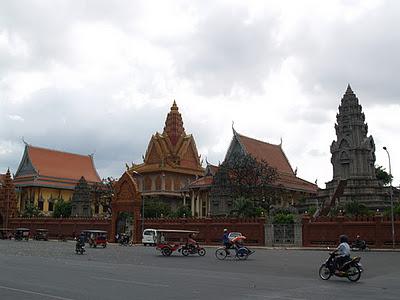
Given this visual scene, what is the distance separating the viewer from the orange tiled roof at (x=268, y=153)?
217ft

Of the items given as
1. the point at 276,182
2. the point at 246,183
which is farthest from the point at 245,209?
the point at 276,182

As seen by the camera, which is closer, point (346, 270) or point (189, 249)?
point (346, 270)

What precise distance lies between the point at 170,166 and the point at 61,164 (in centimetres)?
2031

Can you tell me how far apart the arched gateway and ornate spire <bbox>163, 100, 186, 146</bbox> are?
95.1 feet

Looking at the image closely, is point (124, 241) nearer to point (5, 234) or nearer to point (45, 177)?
point (5, 234)

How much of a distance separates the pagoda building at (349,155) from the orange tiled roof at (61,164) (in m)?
43.7

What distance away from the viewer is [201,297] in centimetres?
1009

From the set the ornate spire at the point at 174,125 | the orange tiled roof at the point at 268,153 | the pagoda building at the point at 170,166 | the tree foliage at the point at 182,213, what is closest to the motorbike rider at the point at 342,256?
the tree foliage at the point at 182,213

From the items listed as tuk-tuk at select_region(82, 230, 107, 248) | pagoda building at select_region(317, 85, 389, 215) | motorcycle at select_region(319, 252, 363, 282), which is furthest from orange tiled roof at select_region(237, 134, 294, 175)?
motorcycle at select_region(319, 252, 363, 282)

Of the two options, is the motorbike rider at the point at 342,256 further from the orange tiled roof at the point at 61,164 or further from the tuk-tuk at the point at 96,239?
the orange tiled roof at the point at 61,164

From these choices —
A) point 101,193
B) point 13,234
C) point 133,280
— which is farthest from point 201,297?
point 101,193

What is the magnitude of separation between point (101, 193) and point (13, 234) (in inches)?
501

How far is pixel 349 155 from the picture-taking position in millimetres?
54594

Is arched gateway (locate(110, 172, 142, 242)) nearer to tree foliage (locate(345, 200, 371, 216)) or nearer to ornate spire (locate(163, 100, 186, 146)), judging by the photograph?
tree foliage (locate(345, 200, 371, 216))
